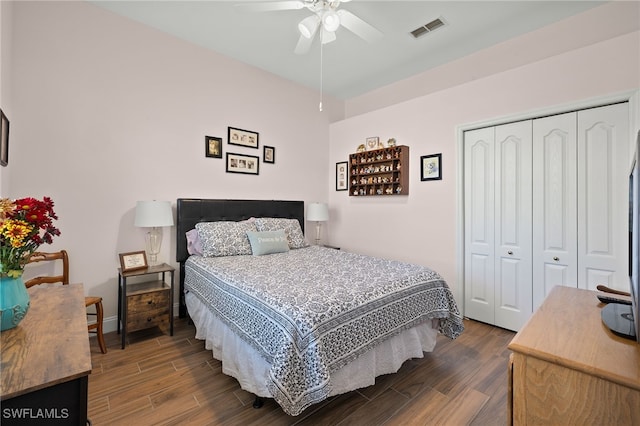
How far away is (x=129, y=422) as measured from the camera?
5.35 feet

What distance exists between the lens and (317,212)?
4090 millimetres

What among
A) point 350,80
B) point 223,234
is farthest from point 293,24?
point 223,234

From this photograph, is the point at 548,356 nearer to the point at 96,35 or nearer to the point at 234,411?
the point at 234,411

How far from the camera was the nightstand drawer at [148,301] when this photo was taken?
2.50 m

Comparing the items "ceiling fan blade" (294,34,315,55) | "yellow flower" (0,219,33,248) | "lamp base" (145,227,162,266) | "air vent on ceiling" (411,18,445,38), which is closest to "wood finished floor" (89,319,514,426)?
"lamp base" (145,227,162,266)

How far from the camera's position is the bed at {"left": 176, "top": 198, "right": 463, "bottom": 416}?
1.47 metres

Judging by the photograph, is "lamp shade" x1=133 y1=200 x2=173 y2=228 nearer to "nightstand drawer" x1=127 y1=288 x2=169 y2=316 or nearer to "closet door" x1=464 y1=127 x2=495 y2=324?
"nightstand drawer" x1=127 y1=288 x2=169 y2=316

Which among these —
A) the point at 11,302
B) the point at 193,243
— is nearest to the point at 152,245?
the point at 193,243

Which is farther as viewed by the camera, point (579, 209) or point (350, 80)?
point (350, 80)

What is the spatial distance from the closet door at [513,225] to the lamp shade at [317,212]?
2094 mm

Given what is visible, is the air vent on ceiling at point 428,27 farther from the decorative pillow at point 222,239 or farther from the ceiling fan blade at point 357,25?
the decorative pillow at point 222,239

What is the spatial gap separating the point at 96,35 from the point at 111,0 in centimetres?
34

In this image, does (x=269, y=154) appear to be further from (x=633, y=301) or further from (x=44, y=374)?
(x=633, y=301)

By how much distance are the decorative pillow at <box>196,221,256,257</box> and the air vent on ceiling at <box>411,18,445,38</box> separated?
275 centimetres
